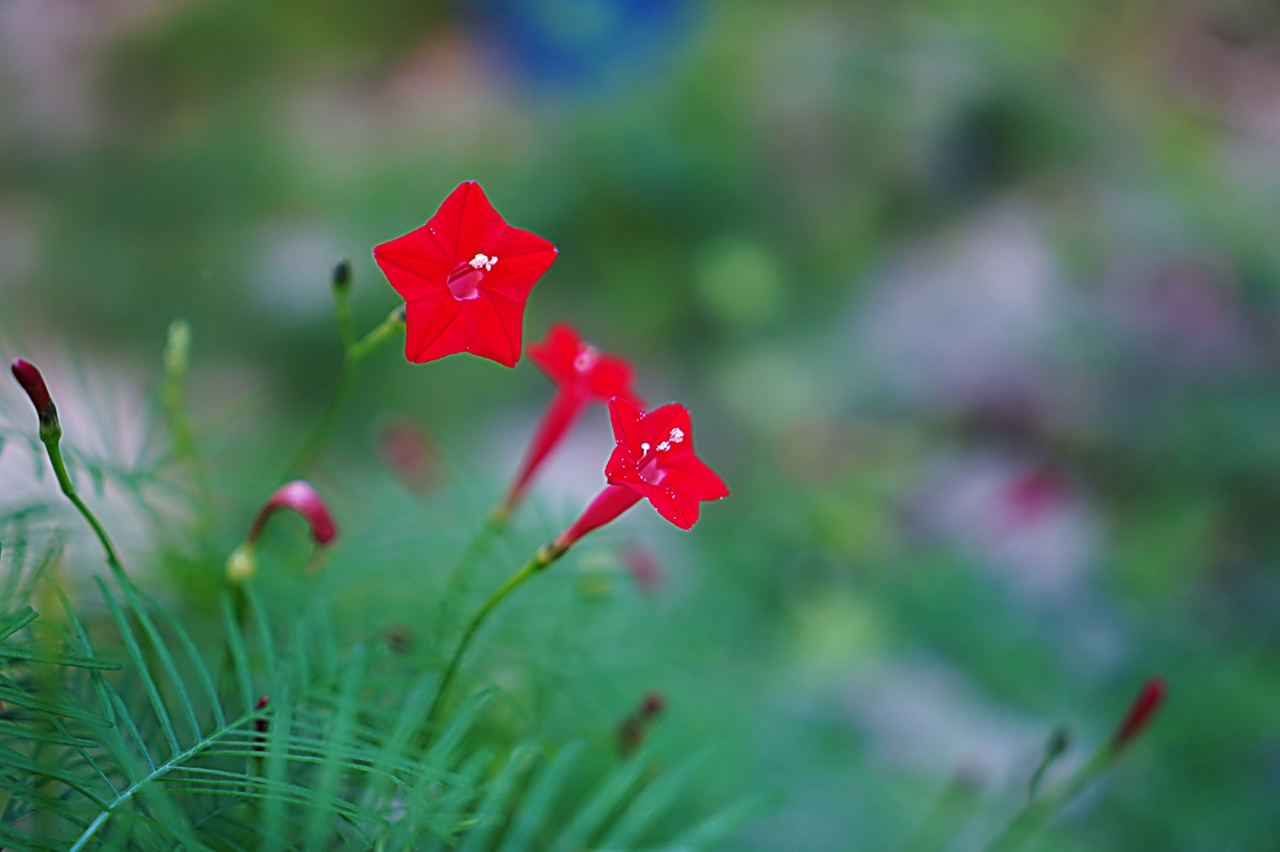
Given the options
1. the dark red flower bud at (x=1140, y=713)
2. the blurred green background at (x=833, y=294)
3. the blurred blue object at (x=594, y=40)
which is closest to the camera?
the dark red flower bud at (x=1140, y=713)

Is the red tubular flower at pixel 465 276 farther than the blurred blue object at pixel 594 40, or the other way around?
the blurred blue object at pixel 594 40

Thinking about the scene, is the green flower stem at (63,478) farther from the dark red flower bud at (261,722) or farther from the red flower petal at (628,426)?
the red flower petal at (628,426)

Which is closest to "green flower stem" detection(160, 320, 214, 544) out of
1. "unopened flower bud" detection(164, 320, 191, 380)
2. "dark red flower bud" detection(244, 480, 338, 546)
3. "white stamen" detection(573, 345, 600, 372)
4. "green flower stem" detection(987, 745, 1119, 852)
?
"unopened flower bud" detection(164, 320, 191, 380)

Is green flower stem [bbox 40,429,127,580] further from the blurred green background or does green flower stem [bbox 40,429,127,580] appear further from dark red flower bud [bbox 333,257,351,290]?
the blurred green background

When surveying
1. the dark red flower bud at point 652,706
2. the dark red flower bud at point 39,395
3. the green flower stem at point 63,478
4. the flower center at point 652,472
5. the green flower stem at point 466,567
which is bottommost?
the green flower stem at point 63,478

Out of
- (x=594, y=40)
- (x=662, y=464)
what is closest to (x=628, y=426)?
(x=662, y=464)

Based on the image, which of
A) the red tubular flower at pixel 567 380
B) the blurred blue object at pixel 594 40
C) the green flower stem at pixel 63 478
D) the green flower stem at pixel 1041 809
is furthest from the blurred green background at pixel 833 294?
the green flower stem at pixel 63 478

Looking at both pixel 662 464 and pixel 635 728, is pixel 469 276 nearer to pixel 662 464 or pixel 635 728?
pixel 662 464

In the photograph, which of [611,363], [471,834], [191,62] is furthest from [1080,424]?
[191,62]
